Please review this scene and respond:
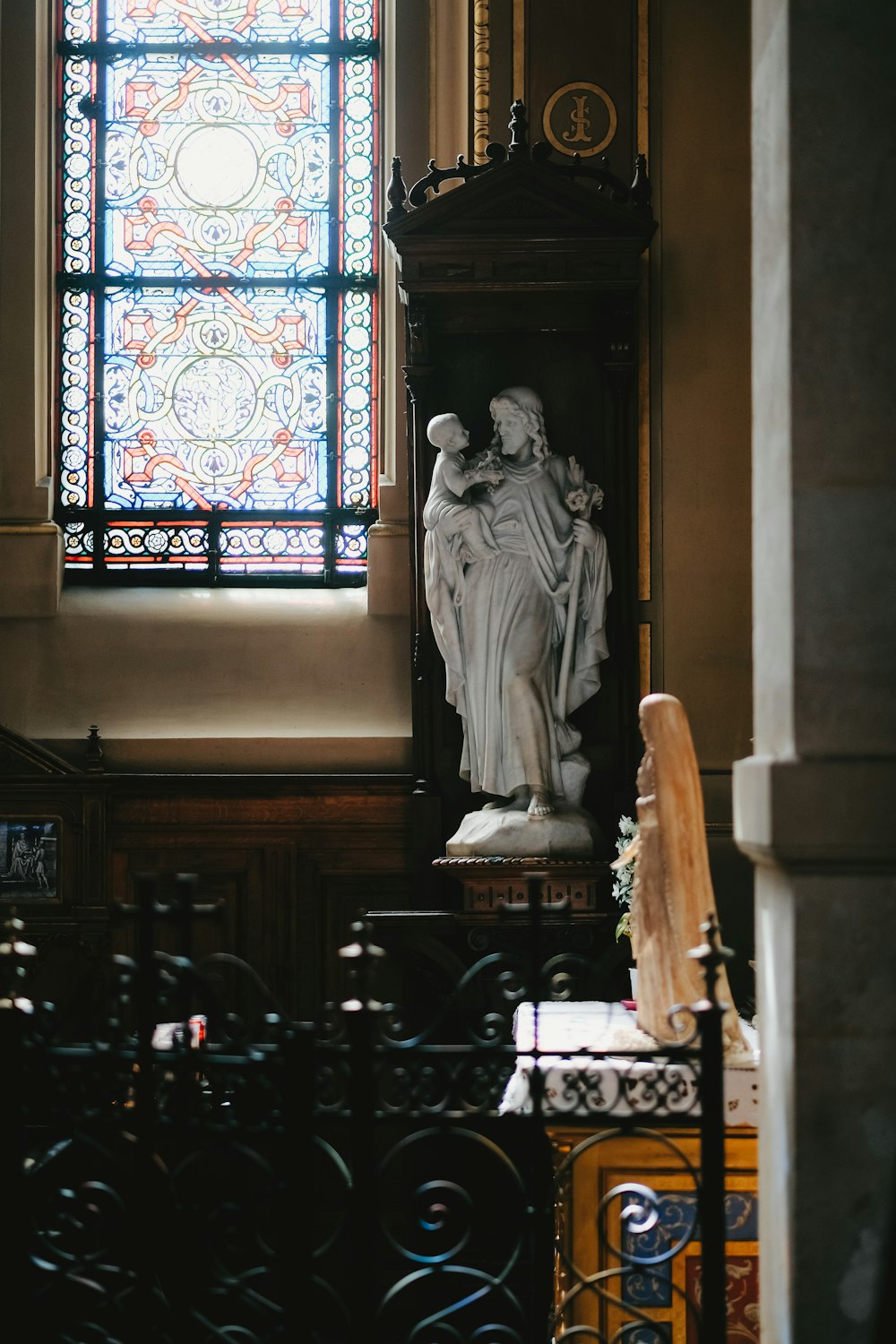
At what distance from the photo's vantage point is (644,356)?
6.26 meters

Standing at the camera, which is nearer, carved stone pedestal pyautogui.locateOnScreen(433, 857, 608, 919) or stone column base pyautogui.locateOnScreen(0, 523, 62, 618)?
carved stone pedestal pyautogui.locateOnScreen(433, 857, 608, 919)

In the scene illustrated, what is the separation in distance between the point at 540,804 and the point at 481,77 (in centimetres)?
304

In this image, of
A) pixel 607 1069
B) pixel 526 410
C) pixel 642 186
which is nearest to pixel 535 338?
pixel 526 410

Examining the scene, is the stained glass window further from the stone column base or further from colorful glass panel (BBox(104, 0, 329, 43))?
the stone column base

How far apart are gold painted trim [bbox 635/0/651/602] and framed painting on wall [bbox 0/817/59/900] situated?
8.55 ft

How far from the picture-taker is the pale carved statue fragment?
3.87m

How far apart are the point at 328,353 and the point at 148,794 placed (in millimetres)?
2192

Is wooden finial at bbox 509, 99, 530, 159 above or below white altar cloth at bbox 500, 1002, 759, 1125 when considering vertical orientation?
above

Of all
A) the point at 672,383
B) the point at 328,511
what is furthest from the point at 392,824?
the point at 672,383

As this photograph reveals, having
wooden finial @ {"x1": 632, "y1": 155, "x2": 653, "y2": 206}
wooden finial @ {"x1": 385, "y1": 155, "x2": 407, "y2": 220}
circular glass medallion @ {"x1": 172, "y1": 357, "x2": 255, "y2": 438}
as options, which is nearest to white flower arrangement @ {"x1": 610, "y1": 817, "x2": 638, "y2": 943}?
wooden finial @ {"x1": 632, "y1": 155, "x2": 653, "y2": 206}

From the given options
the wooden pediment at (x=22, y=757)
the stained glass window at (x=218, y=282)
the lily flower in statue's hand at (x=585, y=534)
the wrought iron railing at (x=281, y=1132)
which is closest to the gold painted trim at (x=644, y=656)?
the lily flower in statue's hand at (x=585, y=534)

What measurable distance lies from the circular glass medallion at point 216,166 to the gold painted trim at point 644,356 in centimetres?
182

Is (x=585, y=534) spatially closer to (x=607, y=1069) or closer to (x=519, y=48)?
(x=519, y=48)

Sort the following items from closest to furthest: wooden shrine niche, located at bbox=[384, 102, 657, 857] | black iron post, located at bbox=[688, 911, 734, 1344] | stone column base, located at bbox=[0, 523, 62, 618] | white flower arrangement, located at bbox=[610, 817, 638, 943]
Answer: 1. black iron post, located at bbox=[688, 911, 734, 1344]
2. white flower arrangement, located at bbox=[610, 817, 638, 943]
3. wooden shrine niche, located at bbox=[384, 102, 657, 857]
4. stone column base, located at bbox=[0, 523, 62, 618]
